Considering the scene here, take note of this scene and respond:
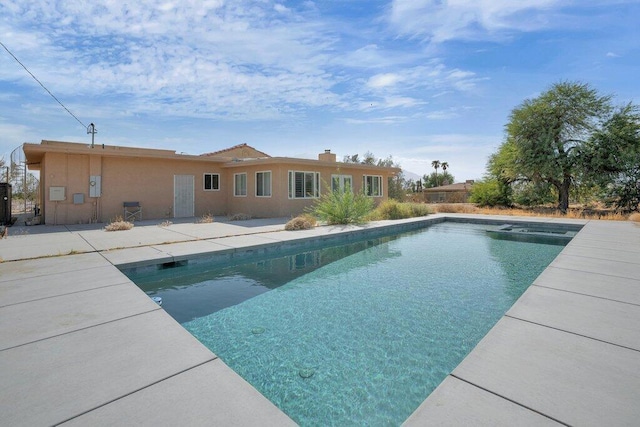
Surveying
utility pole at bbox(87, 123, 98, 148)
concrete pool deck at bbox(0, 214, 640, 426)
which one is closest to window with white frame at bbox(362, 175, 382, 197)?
concrete pool deck at bbox(0, 214, 640, 426)

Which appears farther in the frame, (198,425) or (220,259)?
(220,259)

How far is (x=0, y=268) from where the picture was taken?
4.88 metres

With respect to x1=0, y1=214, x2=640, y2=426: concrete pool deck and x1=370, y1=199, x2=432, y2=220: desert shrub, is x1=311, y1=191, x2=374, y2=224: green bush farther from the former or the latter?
x1=0, y1=214, x2=640, y2=426: concrete pool deck

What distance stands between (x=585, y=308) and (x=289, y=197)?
11340mm

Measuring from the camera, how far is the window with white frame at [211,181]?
49.1 feet

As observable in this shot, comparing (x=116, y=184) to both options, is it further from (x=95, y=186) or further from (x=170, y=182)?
(x=170, y=182)

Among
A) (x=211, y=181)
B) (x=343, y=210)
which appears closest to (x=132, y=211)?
(x=211, y=181)

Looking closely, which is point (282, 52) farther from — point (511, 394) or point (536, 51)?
point (511, 394)

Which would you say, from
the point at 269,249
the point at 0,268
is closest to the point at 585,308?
the point at 269,249

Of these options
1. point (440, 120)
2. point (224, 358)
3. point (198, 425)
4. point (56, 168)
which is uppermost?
point (440, 120)

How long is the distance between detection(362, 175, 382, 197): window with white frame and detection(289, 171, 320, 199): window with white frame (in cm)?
337

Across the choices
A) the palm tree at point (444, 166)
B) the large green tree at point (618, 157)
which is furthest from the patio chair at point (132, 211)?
the palm tree at point (444, 166)

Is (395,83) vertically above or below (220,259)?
above

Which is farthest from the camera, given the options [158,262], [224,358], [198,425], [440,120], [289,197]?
[440,120]
